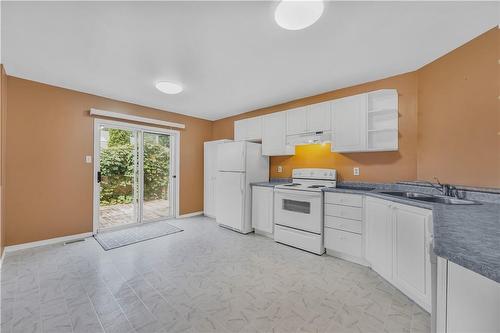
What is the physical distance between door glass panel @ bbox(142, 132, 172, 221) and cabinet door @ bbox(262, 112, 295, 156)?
91.5 inches

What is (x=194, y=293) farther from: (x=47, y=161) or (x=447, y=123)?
(x=447, y=123)

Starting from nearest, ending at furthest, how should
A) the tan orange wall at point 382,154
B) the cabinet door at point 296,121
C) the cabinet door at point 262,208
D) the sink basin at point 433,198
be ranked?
the sink basin at point 433,198 < the tan orange wall at point 382,154 < the cabinet door at point 296,121 < the cabinet door at point 262,208

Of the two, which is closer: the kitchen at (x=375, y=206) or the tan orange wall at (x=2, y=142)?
the kitchen at (x=375, y=206)

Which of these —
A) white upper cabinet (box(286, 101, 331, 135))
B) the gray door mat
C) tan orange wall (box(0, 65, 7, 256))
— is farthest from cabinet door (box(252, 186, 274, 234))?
tan orange wall (box(0, 65, 7, 256))

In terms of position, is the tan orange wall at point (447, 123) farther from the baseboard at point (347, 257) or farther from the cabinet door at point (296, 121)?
the baseboard at point (347, 257)

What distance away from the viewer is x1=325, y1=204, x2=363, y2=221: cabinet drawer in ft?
8.44

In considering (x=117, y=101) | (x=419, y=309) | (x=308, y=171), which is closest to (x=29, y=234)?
(x=117, y=101)

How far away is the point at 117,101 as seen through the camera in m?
3.87

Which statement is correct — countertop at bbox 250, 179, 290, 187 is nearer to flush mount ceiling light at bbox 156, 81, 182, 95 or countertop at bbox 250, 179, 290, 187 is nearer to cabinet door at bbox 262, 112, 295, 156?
cabinet door at bbox 262, 112, 295, 156

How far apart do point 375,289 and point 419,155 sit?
1713 mm

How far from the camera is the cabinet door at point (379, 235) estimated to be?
2.12m

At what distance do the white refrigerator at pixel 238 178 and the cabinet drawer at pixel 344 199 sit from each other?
149 cm

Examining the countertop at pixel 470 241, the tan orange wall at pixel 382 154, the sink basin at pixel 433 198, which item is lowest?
the sink basin at pixel 433 198

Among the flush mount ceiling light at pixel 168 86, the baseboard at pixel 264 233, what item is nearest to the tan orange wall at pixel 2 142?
the flush mount ceiling light at pixel 168 86
